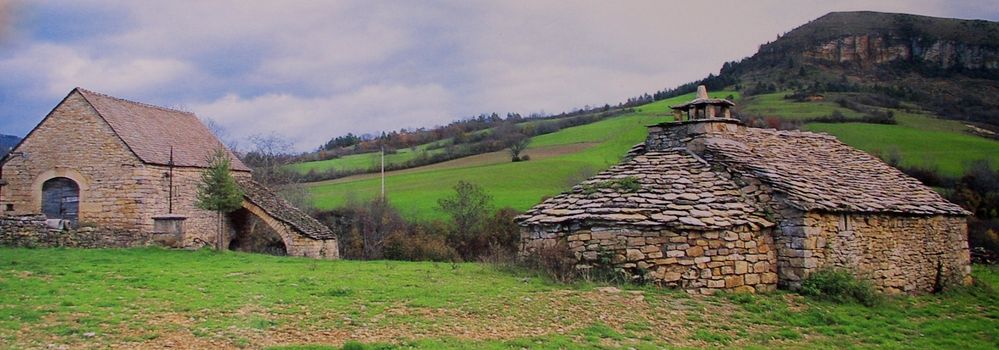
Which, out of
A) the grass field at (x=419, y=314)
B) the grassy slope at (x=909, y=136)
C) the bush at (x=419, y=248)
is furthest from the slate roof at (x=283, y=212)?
the grassy slope at (x=909, y=136)

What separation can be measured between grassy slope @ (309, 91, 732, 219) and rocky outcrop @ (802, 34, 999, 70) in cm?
1394

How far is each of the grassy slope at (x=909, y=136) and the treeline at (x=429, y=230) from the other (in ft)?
70.1

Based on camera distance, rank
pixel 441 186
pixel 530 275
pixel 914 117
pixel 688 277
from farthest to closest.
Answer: pixel 914 117
pixel 441 186
pixel 530 275
pixel 688 277

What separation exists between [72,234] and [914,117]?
2004 inches

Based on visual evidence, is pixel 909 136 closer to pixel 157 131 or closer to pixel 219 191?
pixel 219 191

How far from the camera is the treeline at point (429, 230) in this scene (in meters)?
30.3

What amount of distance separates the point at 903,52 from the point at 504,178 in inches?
1493

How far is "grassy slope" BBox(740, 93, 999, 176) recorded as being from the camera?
40.0 metres

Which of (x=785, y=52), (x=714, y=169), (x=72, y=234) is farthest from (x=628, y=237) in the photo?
(x=785, y=52)

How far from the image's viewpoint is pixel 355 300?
10.9 meters

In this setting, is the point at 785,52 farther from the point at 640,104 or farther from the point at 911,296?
the point at 911,296

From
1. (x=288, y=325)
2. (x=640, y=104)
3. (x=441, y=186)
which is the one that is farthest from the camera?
(x=640, y=104)

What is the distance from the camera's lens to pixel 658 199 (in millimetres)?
13398

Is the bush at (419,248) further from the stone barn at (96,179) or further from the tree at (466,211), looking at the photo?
the stone barn at (96,179)
